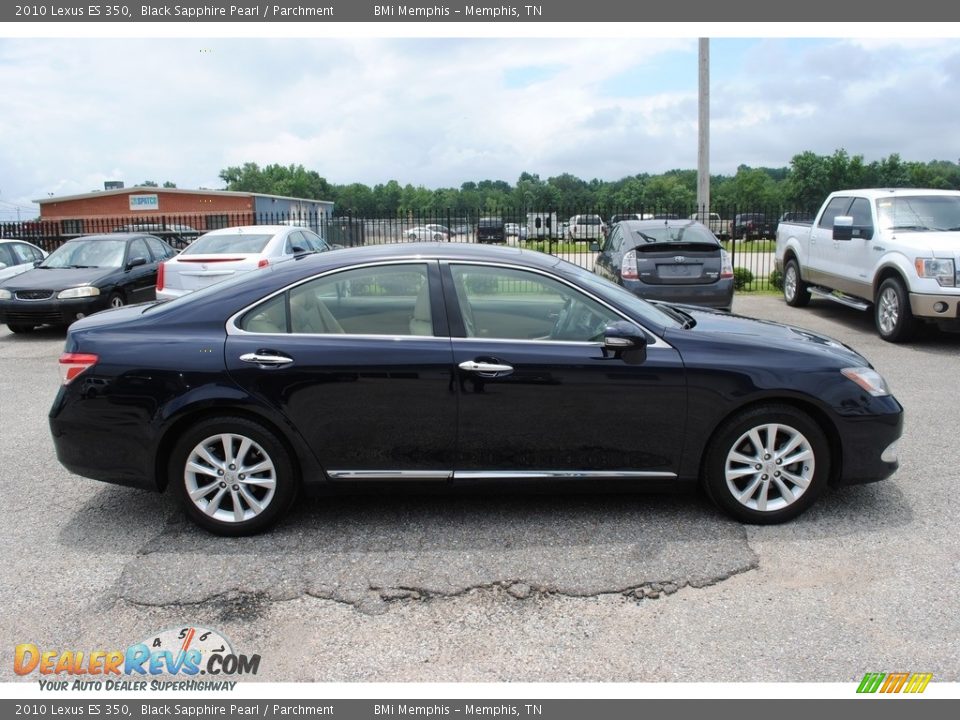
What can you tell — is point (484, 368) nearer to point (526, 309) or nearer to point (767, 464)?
point (526, 309)

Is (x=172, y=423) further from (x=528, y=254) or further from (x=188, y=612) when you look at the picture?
(x=528, y=254)

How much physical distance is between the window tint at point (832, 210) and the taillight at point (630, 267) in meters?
3.84

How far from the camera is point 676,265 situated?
1021 centimetres

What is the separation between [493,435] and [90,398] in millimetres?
2194

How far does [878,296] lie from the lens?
34.5 ft

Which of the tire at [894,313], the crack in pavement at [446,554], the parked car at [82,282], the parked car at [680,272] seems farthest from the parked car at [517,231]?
the crack in pavement at [446,554]

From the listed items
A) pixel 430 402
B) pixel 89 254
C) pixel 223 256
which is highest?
pixel 89 254

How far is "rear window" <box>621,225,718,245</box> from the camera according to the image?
10.4 meters

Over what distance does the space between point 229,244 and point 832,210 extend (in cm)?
921

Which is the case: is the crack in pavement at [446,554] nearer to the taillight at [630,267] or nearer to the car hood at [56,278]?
the taillight at [630,267]

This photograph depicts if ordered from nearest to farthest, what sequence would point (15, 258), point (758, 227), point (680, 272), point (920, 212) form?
point (680, 272) → point (920, 212) → point (15, 258) → point (758, 227)

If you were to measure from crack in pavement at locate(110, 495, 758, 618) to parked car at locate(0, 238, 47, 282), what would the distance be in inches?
483

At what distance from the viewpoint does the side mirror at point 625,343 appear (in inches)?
165

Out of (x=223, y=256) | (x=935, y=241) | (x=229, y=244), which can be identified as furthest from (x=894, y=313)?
(x=229, y=244)
